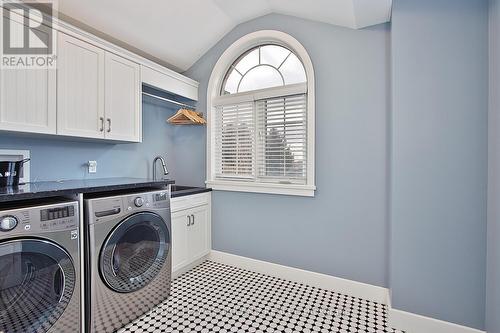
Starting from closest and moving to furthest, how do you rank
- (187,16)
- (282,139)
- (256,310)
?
(256,310) < (187,16) < (282,139)

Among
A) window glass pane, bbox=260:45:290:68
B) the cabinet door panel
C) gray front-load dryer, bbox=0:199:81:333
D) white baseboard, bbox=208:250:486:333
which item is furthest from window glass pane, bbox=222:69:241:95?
gray front-load dryer, bbox=0:199:81:333

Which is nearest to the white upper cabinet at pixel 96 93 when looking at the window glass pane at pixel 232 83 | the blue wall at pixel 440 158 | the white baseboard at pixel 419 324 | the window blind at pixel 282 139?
the window glass pane at pixel 232 83

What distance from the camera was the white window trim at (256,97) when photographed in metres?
2.37

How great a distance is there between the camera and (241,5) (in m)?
2.50

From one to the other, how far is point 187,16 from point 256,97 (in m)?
1.07

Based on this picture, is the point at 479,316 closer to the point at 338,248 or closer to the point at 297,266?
the point at 338,248

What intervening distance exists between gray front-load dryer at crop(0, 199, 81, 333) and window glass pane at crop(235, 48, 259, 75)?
226 cm

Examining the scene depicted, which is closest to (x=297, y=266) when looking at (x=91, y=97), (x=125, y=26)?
(x=91, y=97)

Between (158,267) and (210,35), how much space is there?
8.31ft

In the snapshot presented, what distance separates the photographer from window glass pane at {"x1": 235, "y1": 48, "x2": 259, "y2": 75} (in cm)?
285

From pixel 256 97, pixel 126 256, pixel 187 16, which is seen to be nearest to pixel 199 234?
pixel 126 256

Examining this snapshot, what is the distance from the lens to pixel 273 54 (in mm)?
2740

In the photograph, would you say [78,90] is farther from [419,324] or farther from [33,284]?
[419,324]
